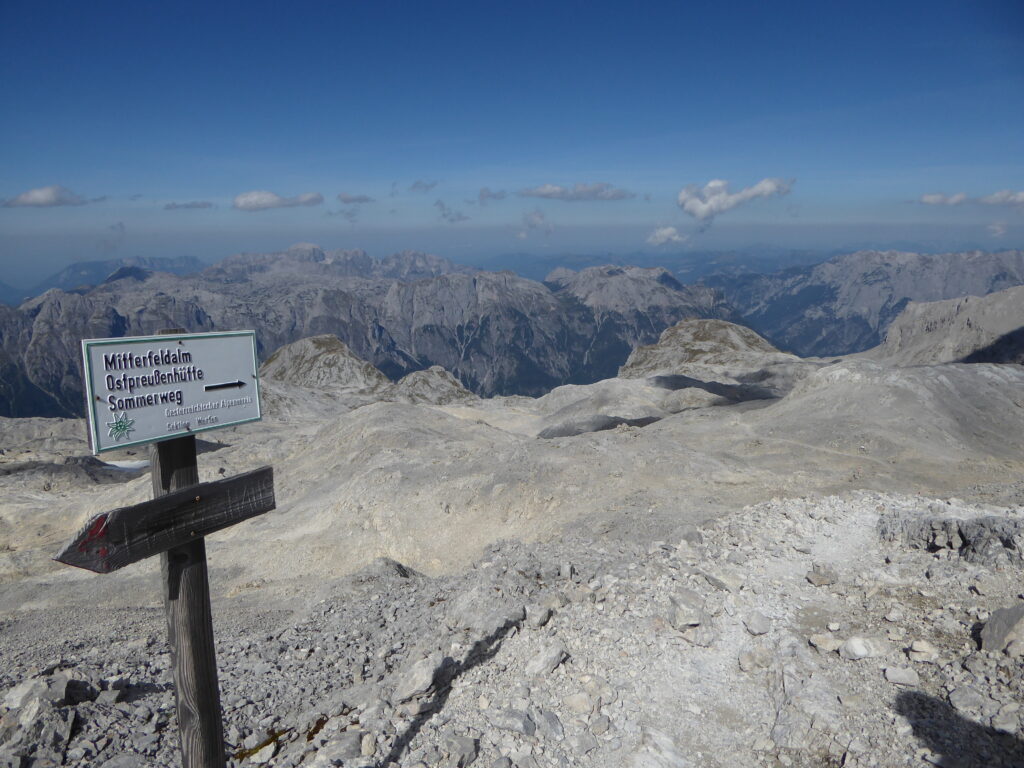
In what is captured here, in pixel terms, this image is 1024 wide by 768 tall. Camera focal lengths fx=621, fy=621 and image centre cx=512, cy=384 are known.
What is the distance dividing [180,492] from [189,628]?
4.32ft

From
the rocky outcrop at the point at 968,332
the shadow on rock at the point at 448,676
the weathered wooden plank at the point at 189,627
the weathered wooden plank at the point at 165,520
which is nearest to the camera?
the weathered wooden plank at the point at 165,520

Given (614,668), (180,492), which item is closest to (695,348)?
(614,668)

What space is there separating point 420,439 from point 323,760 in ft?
89.8

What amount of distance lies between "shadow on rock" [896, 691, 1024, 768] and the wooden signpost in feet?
27.3

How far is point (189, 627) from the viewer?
18.7 feet

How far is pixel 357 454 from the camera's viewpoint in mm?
34938

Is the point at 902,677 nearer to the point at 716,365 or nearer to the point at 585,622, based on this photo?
the point at 585,622

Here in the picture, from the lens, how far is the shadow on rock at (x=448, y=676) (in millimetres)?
8039

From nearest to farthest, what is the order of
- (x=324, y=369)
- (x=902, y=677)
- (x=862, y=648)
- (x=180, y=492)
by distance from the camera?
(x=180, y=492), (x=902, y=677), (x=862, y=648), (x=324, y=369)

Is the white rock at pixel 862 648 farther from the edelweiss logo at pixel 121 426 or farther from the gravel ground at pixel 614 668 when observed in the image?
the edelweiss logo at pixel 121 426

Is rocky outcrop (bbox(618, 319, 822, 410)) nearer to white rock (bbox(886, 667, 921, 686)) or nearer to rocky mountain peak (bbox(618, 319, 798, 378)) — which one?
rocky mountain peak (bbox(618, 319, 798, 378))

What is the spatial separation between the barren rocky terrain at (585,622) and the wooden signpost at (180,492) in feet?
9.01

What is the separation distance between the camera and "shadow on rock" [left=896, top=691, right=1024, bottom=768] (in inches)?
291

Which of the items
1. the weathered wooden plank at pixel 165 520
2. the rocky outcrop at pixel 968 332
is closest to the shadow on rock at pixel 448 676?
the weathered wooden plank at pixel 165 520
